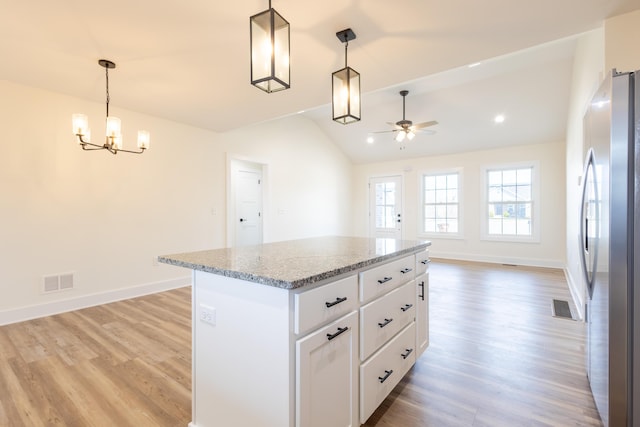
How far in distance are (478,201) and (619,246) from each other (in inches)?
227

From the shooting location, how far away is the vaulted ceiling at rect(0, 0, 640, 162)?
6.65 ft

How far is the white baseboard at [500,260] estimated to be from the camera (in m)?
5.87

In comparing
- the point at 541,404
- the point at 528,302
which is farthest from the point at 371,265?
the point at 528,302

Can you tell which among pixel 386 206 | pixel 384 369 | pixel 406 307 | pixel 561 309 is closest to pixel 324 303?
pixel 384 369

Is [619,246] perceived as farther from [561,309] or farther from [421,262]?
[561,309]

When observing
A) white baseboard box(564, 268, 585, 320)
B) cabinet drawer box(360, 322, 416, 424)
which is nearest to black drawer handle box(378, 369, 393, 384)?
cabinet drawer box(360, 322, 416, 424)

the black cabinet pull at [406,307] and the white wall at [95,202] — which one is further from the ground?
the white wall at [95,202]

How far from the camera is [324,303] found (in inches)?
50.2

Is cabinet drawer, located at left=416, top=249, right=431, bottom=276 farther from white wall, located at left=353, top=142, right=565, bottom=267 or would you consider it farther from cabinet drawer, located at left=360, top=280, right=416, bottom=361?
white wall, located at left=353, top=142, right=565, bottom=267

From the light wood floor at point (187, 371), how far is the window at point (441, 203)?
3590 mm

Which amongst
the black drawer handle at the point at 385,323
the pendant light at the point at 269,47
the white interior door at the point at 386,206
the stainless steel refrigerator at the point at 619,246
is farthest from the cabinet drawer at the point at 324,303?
the white interior door at the point at 386,206

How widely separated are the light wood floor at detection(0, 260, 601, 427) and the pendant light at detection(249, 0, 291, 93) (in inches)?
75.3

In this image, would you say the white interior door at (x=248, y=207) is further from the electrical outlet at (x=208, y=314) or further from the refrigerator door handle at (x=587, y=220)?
the refrigerator door handle at (x=587, y=220)

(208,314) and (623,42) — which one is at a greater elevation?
(623,42)
